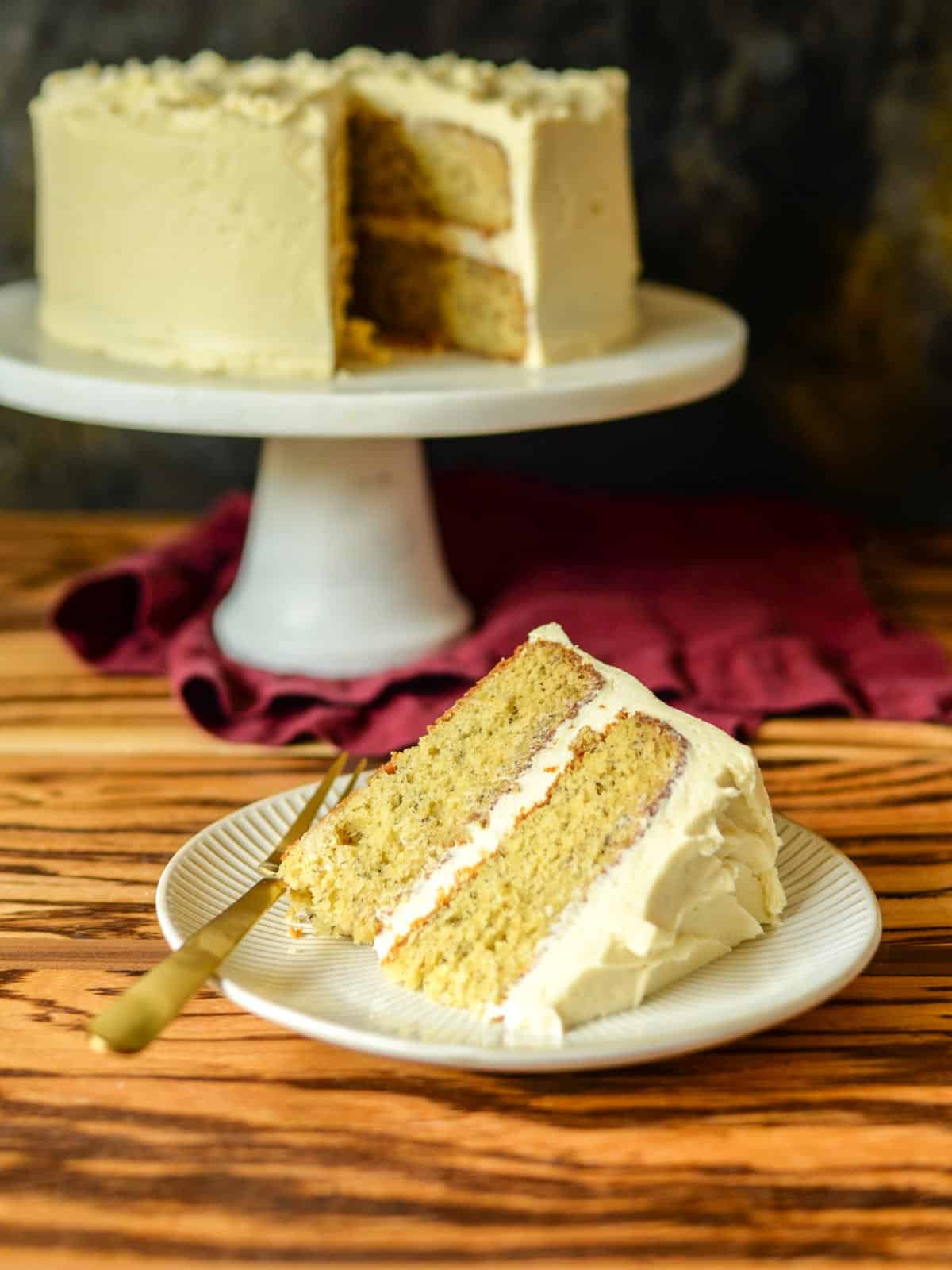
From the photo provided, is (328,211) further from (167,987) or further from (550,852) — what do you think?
(167,987)

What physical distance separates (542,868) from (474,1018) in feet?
0.38

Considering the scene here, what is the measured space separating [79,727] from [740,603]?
2.22 feet

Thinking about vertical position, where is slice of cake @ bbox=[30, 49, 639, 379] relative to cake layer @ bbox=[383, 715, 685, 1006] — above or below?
above

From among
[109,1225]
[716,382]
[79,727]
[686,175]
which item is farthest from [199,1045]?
[686,175]

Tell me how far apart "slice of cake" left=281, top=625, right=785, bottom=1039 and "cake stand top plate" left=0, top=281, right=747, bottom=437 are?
0.32 metres

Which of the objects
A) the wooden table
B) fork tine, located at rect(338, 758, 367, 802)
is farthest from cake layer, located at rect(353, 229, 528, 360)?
the wooden table

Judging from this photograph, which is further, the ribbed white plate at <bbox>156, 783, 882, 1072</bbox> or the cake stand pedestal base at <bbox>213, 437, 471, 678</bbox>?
the cake stand pedestal base at <bbox>213, 437, 471, 678</bbox>

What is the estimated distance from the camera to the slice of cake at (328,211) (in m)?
1.44

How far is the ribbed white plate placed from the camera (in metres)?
0.83

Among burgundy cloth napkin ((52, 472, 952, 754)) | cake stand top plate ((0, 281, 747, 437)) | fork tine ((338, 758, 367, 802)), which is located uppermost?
cake stand top plate ((0, 281, 747, 437))

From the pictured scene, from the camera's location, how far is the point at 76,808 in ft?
4.31

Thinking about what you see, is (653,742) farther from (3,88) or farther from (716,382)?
(3,88)

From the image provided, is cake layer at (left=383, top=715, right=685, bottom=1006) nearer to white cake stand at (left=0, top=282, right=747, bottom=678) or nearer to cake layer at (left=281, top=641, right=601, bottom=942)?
cake layer at (left=281, top=641, right=601, bottom=942)

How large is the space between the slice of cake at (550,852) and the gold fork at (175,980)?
1.5 inches
